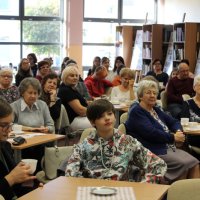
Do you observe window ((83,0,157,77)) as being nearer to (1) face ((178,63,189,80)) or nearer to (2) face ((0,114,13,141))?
(1) face ((178,63,189,80))

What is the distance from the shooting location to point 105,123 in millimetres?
3355

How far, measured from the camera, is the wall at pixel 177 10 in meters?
12.5

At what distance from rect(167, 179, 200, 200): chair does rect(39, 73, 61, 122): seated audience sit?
11.3ft

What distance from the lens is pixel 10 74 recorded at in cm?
679

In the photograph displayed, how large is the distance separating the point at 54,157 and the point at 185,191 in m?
1.57

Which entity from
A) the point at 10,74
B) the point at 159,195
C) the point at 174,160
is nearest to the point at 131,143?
the point at 159,195

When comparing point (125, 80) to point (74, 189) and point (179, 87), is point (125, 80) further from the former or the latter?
point (74, 189)

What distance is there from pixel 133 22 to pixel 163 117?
10314 millimetres

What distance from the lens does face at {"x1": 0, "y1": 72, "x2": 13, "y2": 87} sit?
6719 mm

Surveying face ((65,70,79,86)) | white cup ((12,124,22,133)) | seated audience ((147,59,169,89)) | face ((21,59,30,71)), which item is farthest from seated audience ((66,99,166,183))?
seated audience ((147,59,169,89))

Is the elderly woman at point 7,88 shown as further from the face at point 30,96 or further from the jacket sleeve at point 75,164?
the jacket sleeve at point 75,164

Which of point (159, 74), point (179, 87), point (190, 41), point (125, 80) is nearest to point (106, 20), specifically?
point (190, 41)

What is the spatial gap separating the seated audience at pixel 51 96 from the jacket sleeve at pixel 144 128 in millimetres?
1393

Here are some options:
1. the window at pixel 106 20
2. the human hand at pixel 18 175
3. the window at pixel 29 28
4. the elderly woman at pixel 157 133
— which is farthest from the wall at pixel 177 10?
the human hand at pixel 18 175
